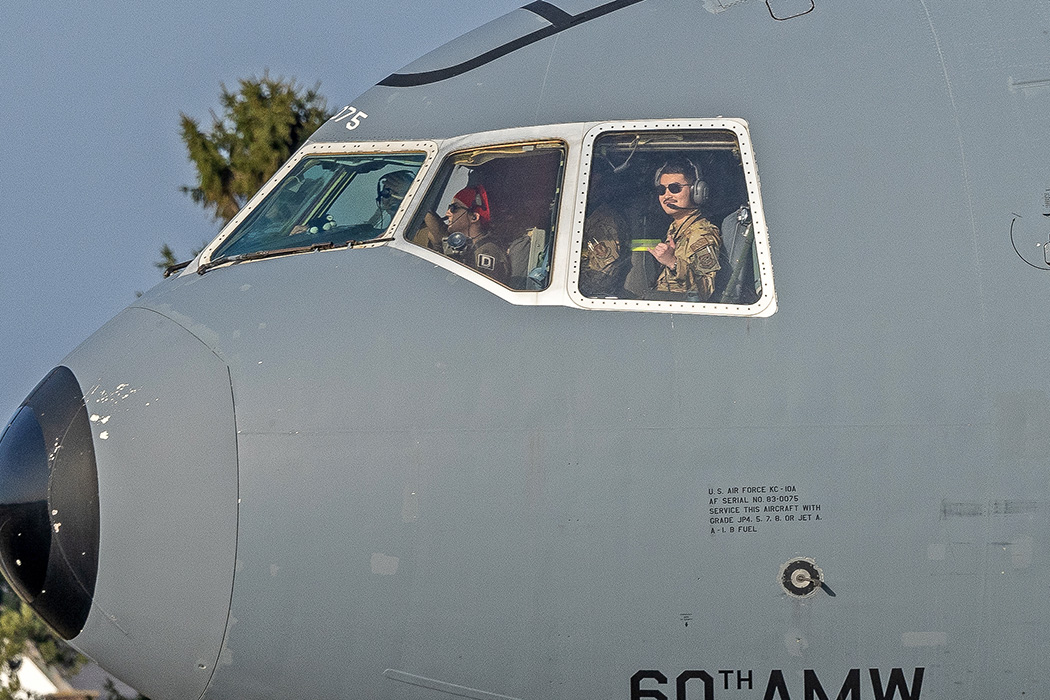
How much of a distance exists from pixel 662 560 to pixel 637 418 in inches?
28.8

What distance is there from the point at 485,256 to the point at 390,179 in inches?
32.6

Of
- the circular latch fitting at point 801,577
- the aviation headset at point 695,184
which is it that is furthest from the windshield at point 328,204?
the circular latch fitting at point 801,577

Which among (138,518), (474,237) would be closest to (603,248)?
(474,237)

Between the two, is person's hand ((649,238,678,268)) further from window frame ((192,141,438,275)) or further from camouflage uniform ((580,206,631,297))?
window frame ((192,141,438,275))

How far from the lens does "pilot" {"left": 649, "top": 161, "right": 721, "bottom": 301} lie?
6652mm

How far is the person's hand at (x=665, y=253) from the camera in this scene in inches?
265

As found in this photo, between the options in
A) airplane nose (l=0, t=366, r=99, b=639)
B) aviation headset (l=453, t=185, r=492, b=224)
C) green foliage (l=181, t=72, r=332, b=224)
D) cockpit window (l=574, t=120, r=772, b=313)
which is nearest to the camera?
airplane nose (l=0, t=366, r=99, b=639)

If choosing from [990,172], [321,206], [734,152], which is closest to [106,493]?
[321,206]

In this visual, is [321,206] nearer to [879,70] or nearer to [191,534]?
[191,534]

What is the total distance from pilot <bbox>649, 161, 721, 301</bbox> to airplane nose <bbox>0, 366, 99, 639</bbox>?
10.4 feet

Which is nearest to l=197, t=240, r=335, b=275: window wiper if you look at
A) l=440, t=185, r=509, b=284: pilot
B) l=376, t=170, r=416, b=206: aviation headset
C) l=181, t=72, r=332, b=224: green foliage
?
l=376, t=170, r=416, b=206: aviation headset

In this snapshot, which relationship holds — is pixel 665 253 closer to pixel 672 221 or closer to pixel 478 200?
pixel 672 221

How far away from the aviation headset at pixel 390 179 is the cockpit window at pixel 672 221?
3.52 ft

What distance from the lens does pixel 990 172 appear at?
6.73 metres
